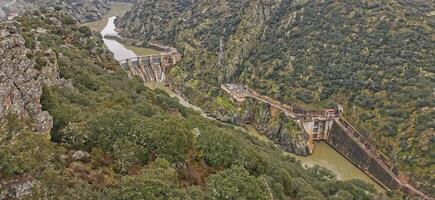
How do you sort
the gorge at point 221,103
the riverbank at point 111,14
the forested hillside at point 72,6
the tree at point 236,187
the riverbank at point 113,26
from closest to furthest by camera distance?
the gorge at point 221,103, the tree at point 236,187, the riverbank at point 113,26, the forested hillside at point 72,6, the riverbank at point 111,14

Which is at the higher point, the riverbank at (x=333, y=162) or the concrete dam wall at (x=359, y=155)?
the concrete dam wall at (x=359, y=155)

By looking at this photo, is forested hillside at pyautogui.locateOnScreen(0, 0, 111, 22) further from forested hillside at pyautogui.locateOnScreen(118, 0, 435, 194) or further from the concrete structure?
forested hillside at pyautogui.locateOnScreen(118, 0, 435, 194)

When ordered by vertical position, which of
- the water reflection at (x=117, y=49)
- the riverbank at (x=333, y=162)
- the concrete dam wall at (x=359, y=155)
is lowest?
the riverbank at (x=333, y=162)

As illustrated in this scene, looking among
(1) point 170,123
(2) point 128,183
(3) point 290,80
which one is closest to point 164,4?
(3) point 290,80

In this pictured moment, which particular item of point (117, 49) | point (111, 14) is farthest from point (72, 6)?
point (117, 49)

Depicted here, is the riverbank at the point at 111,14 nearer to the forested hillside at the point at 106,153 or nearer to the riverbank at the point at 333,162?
the riverbank at the point at 333,162

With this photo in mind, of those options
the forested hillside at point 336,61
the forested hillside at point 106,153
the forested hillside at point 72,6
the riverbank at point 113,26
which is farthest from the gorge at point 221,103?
the forested hillside at point 72,6
